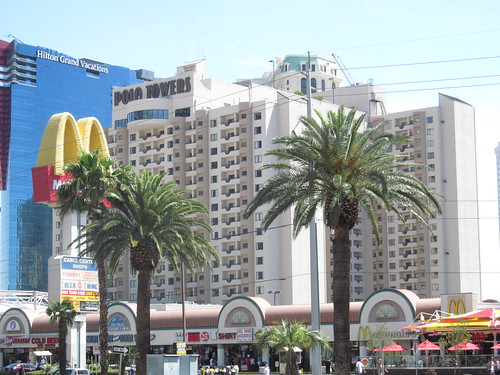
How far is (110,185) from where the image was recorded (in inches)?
2325

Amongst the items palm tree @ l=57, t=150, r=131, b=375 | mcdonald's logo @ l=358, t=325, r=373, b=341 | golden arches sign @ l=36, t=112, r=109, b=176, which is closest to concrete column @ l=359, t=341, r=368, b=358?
mcdonald's logo @ l=358, t=325, r=373, b=341

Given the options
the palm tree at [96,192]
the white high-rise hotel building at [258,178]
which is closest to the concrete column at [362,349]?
the palm tree at [96,192]

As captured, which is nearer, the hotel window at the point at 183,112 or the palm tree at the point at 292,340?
the palm tree at the point at 292,340

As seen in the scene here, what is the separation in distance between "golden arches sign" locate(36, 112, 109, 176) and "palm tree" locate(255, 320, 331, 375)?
1199 inches

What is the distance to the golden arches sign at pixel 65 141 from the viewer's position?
77.4 m

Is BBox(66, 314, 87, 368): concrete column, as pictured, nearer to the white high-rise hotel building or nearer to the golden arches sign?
the golden arches sign

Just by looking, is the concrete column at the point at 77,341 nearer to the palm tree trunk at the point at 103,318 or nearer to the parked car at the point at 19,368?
the parked car at the point at 19,368

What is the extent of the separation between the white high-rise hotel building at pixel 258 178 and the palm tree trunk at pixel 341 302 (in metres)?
72.5

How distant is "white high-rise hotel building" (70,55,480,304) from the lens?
121562mm

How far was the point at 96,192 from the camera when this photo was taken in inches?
2306

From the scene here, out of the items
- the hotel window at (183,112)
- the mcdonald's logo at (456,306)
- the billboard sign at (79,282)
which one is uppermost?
the hotel window at (183,112)

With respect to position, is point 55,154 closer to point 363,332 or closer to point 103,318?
point 103,318

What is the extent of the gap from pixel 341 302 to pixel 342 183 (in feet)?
19.7

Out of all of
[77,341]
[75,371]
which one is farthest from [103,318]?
[77,341]
